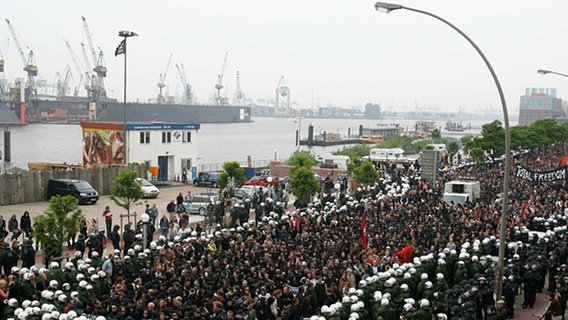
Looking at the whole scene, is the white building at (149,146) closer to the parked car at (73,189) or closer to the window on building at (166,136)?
the window on building at (166,136)

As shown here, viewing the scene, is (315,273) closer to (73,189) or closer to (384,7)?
(384,7)

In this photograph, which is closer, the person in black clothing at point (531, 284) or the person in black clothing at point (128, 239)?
the person in black clothing at point (531, 284)

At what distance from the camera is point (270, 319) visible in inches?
531

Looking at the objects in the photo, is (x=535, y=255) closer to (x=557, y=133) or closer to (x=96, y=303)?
(x=96, y=303)

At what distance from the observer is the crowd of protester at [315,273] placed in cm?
1287

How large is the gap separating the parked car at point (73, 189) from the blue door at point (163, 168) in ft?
36.3

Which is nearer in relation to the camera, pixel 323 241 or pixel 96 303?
pixel 96 303

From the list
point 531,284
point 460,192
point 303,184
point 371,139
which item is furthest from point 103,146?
point 371,139

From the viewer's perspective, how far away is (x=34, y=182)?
32.3 metres

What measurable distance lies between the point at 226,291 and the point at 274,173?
3580cm

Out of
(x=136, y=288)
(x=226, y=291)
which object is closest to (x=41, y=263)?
(x=136, y=288)

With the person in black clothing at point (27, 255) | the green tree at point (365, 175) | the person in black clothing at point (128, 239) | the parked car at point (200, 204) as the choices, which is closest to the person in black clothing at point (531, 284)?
the person in black clothing at point (128, 239)

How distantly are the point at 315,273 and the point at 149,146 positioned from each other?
2895 cm

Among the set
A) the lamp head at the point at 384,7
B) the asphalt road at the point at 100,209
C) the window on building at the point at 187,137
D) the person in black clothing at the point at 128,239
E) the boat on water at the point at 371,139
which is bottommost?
the boat on water at the point at 371,139
